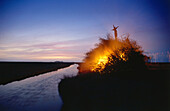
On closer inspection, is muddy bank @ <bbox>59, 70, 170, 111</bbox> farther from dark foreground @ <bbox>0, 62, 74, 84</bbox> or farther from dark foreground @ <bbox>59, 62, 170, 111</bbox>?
dark foreground @ <bbox>0, 62, 74, 84</bbox>

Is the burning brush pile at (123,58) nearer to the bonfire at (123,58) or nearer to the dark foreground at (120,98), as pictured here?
the bonfire at (123,58)

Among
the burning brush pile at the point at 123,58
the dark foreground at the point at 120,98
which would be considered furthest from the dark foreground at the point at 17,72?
the burning brush pile at the point at 123,58

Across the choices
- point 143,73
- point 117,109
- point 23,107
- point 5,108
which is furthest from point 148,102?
point 5,108

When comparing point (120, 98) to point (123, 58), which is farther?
point (123, 58)

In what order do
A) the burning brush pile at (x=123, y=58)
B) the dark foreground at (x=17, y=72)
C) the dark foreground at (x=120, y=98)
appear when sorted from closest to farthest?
1. the dark foreground at (x=120, y=98)
2. the burning brush pile at (x=123, y=58)
3. the dark foreground at (x=17, y=72)

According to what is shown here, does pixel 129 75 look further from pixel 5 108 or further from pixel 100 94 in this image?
pixel 5 108

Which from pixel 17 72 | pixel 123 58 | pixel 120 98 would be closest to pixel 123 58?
pixel 123 58

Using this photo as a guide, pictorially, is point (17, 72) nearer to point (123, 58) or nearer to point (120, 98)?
point (123, 58)

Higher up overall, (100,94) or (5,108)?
(100,94)

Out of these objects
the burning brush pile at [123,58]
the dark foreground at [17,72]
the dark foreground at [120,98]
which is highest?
the burning brush pile at [123,58]

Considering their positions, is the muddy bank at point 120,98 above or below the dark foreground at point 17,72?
above

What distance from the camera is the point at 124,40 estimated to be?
46.7ft

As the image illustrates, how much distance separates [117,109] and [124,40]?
9660 mm

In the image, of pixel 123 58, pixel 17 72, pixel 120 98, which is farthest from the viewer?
pixel 17 72
